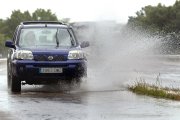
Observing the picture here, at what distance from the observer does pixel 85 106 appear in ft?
36.7

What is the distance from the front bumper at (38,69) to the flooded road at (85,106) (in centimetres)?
37

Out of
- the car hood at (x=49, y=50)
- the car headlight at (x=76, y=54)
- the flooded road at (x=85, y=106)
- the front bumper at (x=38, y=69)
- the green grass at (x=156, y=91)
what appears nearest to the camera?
the flooded road at (x=85, y=106)

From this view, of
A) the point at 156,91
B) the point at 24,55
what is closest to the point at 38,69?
the point at 24,55

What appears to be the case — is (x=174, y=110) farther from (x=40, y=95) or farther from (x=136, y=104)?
(x=40, y=95)

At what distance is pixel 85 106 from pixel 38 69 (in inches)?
139

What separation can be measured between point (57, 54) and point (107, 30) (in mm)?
16360

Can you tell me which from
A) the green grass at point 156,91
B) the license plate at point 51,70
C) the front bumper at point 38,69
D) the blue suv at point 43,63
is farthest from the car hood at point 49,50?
the green grass at point 156,91

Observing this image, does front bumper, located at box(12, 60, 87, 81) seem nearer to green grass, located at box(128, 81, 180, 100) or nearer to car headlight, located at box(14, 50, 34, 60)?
car headlight, located at box(14, 50, 34, 60)

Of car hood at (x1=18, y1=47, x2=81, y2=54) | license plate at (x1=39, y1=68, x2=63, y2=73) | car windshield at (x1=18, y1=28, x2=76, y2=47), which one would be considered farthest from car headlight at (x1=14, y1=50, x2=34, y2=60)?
car windshield at (x1=18, y1=28, x2=76, y2=47)

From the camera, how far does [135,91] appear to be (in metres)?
14.3

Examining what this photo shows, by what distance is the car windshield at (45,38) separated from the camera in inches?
611

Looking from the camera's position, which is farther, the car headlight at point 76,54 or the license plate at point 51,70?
the car headlight at point 76,54

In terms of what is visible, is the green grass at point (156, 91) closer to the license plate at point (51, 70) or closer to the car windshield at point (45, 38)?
the license plate at point (51, 70)

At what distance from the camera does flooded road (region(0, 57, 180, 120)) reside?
380 inches
